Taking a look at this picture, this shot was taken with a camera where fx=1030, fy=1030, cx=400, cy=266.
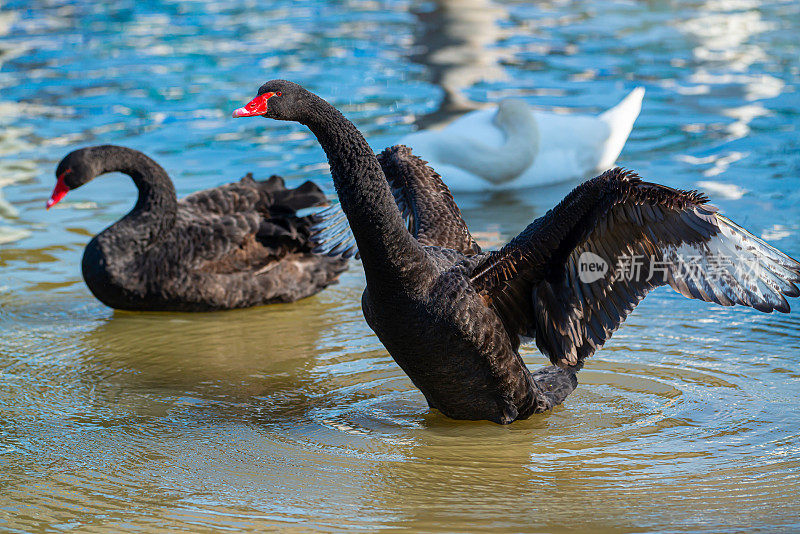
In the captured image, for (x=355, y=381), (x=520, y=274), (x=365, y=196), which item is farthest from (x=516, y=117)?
(x=365, y=196)

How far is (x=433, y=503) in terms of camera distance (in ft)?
14.1

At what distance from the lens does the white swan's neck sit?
9.38 metres

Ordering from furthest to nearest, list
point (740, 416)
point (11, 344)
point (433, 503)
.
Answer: point (11, 344) < point (740, 416) < point (433, 503)

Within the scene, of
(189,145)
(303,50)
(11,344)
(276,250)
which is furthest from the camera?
(303,50)

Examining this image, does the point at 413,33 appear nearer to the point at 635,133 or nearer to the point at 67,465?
the point at 635,133

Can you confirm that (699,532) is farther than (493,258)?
No

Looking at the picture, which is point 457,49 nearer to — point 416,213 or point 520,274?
point 416,213

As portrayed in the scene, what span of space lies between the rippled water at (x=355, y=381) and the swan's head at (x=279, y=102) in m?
1.57

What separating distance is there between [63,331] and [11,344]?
38 cm

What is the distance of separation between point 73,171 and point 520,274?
148 inches

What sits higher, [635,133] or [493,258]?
[493,258]

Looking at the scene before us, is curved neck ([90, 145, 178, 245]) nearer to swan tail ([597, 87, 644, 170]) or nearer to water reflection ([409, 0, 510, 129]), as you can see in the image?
swan tail ([597, 87, 644, 170])

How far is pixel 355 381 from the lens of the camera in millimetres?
5754

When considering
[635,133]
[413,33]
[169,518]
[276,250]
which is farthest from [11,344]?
[413,33]
